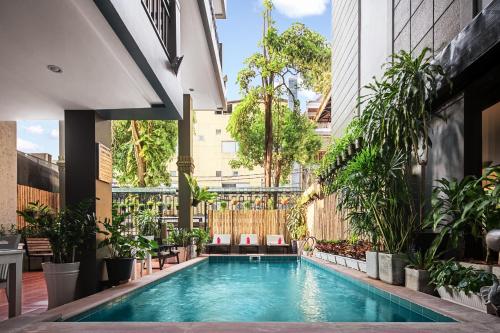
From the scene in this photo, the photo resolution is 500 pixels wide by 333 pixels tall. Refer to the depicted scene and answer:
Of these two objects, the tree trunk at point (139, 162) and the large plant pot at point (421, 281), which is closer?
the large plant pot at point (421, 281)

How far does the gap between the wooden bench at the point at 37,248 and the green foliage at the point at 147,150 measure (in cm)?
715

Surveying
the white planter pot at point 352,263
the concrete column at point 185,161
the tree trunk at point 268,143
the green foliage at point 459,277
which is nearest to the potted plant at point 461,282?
the green foliage at point 459,277

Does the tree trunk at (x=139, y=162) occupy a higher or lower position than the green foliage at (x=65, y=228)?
higher

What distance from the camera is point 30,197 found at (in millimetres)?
10430

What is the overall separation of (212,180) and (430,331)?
34.1m

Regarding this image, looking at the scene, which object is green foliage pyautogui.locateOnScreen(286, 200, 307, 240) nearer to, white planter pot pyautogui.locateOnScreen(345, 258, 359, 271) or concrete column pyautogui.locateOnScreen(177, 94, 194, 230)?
concrete column pyautogui.locateOnScreen(177, 94, 194, 230)

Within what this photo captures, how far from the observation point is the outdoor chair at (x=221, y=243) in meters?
14.6

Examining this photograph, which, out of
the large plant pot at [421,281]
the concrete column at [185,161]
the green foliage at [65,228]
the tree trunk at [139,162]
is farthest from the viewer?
the tree trunk at [139,162]

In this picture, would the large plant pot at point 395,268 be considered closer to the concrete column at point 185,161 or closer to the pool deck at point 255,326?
the pool deck at point 255,326

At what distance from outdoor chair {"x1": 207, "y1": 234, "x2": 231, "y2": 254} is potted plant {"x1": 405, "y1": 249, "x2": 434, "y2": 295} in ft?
31.3

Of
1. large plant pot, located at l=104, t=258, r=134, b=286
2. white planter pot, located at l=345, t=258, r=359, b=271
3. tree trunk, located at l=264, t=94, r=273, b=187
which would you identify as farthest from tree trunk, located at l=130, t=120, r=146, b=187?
large plant pot, located at l=104, t=258, r=134, b=286

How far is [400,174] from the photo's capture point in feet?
19.5

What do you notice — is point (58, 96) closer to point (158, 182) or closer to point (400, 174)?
point (400, 174)

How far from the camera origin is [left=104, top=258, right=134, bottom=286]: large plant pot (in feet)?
19.2
